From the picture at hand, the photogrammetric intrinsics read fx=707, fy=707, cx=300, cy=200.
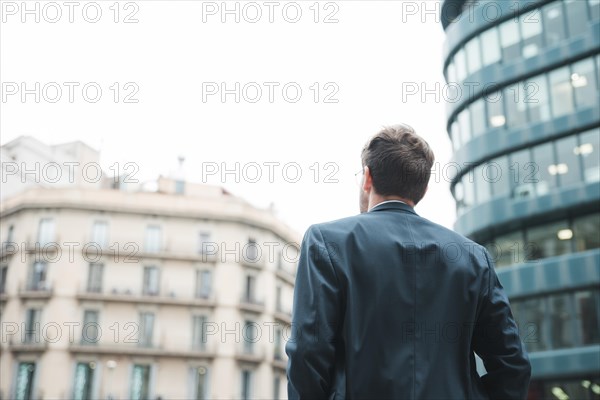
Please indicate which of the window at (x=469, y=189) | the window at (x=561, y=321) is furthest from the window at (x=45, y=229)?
the window at (x=561, y=321)

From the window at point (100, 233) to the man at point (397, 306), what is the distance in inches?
1721

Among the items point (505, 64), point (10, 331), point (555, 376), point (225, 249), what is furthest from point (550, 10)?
point (10, 331)

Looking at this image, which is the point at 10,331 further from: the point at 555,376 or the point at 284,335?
the point at 555,376

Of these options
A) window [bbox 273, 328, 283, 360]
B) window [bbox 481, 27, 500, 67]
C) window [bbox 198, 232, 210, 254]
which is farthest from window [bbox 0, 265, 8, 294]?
window [bbox 481, 27, 500, 67]

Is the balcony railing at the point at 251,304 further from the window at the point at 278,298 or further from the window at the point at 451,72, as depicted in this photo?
the window at the point at 451,72

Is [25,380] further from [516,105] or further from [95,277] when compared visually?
[516,105]

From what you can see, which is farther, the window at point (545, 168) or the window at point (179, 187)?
the window at point (179, 187)

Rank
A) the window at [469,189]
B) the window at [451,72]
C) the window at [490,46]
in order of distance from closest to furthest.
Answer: the window at [490,46]
the window at [469,189]
the window at [451,72]

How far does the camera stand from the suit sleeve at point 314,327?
5.75 ft

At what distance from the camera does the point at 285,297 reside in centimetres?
4822

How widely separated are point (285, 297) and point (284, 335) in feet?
8.45

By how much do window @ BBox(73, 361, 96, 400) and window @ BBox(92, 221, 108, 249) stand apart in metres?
7.53

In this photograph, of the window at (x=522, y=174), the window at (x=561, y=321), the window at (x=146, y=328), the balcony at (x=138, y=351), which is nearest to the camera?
the window at (x=561, y=321)

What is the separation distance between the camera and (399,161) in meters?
2.01
